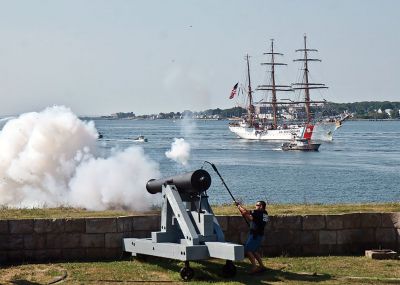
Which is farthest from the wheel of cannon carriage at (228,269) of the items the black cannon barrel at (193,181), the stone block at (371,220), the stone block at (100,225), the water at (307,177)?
the water at (307,177)

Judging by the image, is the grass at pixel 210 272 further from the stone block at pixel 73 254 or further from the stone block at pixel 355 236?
the stone block at pixel 355 236

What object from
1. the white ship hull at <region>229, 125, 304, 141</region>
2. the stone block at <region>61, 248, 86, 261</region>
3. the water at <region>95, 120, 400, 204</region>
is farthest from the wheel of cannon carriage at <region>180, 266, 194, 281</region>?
the white ship hull at <region>229, 125, 304, 141</region>

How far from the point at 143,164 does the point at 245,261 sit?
1791 cm

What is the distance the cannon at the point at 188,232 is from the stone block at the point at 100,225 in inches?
15.7

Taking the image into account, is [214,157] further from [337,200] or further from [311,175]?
[337,200]

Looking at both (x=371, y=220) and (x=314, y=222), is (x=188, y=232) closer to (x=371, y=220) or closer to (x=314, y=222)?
(x=314, y=222)

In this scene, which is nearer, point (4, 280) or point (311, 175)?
point (4, 280)

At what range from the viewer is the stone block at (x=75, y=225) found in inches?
539

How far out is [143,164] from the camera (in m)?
31.1

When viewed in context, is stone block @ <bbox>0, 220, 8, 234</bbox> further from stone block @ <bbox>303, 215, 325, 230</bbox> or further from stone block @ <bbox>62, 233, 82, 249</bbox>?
stone block @ <bbox>303, 215, 325, 230</bbox>

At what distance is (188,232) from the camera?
40.6 ft

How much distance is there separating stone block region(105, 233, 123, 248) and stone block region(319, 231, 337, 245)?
3554 millimetres

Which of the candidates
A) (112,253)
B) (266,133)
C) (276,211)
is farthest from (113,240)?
(266,133)

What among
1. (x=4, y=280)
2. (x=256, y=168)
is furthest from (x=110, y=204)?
(x=256, y=168)
